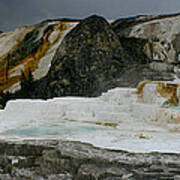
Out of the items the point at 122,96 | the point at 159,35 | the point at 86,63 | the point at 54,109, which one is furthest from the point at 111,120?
the point at 159,35

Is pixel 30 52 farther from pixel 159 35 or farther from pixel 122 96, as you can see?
pixel 122 96

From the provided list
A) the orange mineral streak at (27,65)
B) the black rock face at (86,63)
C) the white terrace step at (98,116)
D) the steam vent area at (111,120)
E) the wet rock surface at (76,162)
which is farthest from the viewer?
the orange mineral streak at (27,65)

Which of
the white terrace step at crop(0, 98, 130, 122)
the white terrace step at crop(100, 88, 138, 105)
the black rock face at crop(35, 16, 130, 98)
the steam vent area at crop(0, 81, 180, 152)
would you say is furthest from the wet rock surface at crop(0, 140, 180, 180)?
the black rock face at crop(35, 16, 130, 98)

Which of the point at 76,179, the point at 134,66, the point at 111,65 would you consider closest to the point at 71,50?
the point at 111,65

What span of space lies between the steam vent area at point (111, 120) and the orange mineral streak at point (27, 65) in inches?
521

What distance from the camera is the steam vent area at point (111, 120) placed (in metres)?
5.19

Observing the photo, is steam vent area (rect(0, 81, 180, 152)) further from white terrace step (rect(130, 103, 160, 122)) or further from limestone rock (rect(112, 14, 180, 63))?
limestone rock (rect(112, 14, 180, 63))

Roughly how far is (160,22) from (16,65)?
12210 mm

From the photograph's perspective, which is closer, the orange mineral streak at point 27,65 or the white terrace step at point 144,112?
the white terrace step at point 144,112

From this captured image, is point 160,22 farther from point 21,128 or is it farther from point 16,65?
point 21,128

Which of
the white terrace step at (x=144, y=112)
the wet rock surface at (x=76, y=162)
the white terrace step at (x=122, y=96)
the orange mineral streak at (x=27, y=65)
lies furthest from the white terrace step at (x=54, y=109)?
the orange mineral streak at (x=27, y=65)

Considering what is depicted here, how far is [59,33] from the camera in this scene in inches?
956

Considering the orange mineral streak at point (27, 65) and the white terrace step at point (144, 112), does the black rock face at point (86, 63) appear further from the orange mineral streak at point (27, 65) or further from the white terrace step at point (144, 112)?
the white terrace step at point (144, 112)

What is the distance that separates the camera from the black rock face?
1789cm
